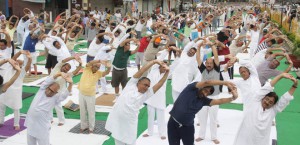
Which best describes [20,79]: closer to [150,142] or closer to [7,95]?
[7,95]

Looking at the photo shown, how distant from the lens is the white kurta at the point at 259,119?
5141mm

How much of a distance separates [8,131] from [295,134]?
5592 millimetres

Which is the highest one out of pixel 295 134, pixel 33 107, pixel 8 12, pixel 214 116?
pixel 8 12

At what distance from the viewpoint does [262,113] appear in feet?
17.0

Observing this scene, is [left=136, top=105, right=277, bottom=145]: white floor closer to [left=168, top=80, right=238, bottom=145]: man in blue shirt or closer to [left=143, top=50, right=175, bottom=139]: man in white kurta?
[left=143, top=50, right=175, bottom=139]: man in white kurta

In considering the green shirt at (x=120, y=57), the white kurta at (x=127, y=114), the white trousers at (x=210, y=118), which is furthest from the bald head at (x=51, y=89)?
the green shirt at (x=120, y=57)

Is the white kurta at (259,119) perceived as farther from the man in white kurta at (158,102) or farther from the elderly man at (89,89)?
the elderly man at (89,89)

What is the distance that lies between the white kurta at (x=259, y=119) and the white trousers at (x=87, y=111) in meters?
3.00

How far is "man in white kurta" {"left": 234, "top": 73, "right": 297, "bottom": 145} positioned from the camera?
16.7 ft

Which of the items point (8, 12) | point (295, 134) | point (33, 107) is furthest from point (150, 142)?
point (8, 12)

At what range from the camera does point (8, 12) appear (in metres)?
24.3

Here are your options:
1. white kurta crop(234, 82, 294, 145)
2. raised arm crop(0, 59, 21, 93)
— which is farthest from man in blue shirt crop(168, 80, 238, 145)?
raised arm crop(0, 59, 21, 93)

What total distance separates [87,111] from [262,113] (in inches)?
137

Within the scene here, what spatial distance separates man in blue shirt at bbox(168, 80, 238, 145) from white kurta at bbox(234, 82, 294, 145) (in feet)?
1.60
